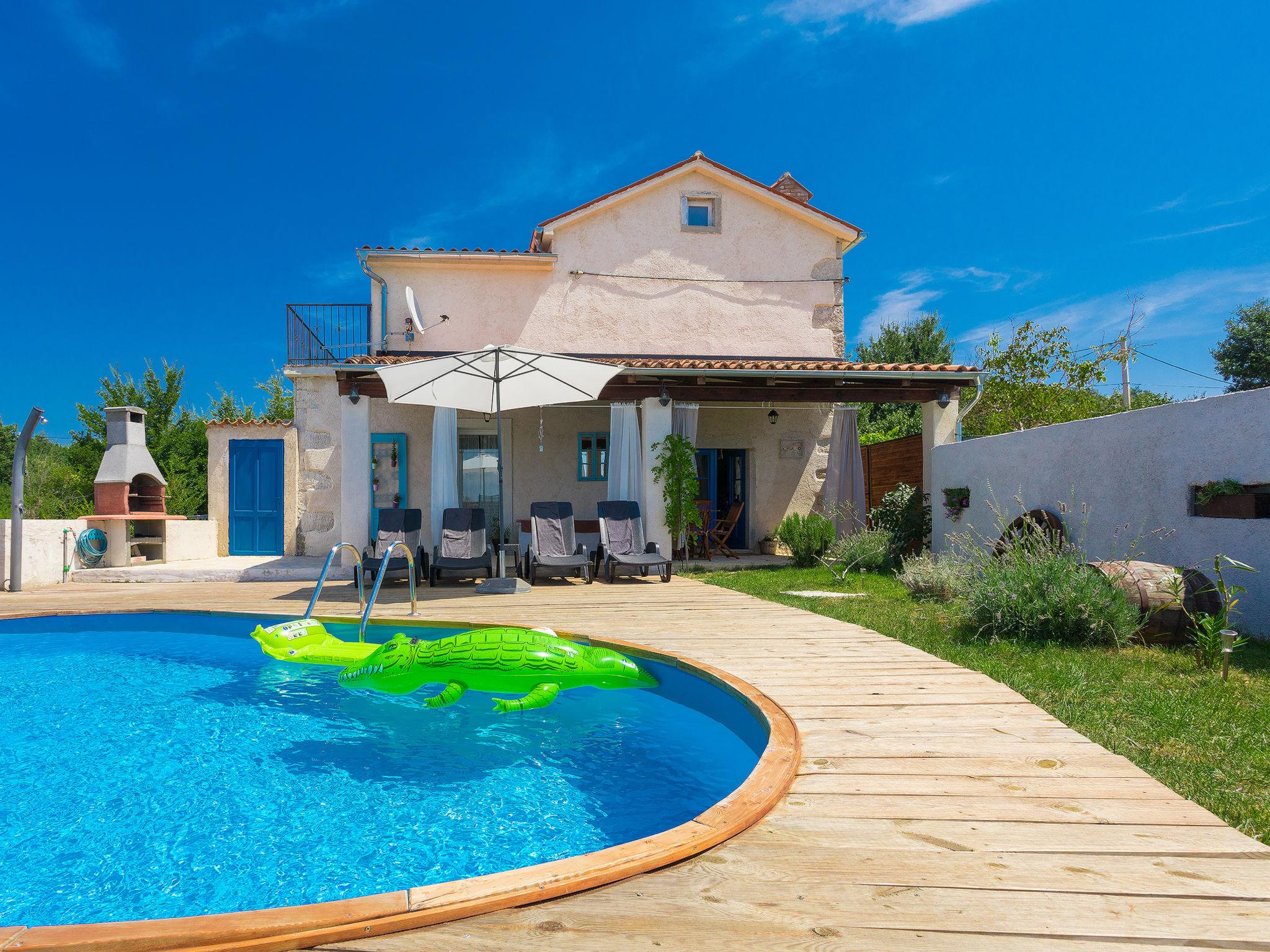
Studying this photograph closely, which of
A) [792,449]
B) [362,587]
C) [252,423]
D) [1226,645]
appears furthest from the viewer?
[792,449]

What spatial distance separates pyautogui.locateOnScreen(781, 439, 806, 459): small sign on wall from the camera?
41.1ft

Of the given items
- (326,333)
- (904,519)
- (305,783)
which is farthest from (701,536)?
(305,783)

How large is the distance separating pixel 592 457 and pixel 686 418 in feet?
8.49

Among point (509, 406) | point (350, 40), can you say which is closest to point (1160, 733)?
point (509, 406)

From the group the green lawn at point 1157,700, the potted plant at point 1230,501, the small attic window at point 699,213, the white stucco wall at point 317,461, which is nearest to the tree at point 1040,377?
the small attic window at point 699,213

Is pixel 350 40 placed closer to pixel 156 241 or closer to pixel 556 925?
pixel 556 925

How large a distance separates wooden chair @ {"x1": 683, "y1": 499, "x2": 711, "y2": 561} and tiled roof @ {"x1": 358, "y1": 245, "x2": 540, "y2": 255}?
5.52 m

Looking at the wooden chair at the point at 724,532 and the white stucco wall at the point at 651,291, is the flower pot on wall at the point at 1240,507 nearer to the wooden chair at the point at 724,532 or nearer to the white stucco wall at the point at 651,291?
the wooden chair at the point at 724,532

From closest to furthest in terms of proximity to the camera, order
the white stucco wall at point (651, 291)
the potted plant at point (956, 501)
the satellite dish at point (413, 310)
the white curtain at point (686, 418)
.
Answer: the potted plant at point (956, 501) → the white curtain at point (686, 418) → the satellite dish at point (413, 310) → the white stucco wall at point (651, 291)

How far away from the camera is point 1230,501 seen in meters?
5.04

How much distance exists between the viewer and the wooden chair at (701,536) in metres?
11.1

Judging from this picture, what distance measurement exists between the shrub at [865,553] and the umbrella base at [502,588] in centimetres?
433

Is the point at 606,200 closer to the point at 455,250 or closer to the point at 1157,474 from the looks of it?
the point at 455,250

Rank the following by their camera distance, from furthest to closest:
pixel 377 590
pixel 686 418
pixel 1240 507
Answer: pixel 686 418 < pixel 377 590 < pixel 1240 507
